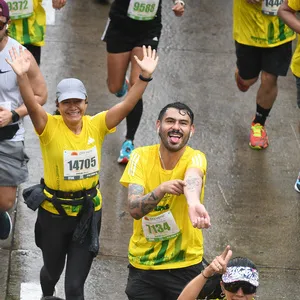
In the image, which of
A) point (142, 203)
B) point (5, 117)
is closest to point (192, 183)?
point (142, 203)

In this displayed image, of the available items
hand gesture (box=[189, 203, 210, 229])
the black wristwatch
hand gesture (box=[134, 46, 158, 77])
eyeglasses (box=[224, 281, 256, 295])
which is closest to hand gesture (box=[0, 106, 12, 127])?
the black wristwatch

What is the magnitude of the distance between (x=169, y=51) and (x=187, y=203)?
5411 mm

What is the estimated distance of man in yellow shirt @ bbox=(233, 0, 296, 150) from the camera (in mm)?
9344

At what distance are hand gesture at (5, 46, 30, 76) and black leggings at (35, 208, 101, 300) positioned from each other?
0.95 m

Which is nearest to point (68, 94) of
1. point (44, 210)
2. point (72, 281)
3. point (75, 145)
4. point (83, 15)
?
point (75, 145)

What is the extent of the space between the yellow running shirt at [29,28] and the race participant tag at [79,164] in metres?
2.23

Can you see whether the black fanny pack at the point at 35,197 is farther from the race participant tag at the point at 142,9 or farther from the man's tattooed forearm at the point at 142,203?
the race participant tag at the point at 142,9

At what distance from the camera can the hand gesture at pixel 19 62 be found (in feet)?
22.1

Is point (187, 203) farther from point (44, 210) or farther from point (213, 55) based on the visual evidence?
point (213, 55)

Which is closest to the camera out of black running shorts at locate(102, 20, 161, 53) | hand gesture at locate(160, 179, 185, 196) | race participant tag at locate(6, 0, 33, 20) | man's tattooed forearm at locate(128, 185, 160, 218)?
hand gesture at locate(160, 179, 185, 196)

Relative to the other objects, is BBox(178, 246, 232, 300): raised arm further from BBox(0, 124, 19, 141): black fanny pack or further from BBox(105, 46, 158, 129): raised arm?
BBox(0, 124, 19, 141): black fanny pack

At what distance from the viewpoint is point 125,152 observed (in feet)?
30.1

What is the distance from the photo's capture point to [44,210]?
23.0ft

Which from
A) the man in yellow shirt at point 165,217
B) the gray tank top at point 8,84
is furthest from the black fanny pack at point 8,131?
the man in yellow shirt at point 165,217
